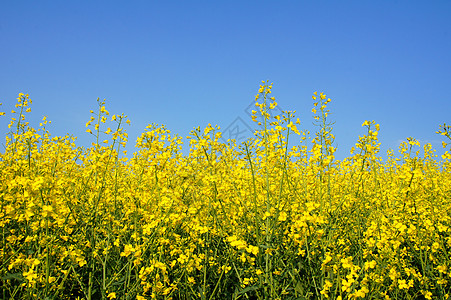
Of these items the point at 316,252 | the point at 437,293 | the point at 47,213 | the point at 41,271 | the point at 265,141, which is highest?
the point at 265,141

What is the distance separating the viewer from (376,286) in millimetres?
3055

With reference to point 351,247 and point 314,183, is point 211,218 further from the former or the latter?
point 351,247

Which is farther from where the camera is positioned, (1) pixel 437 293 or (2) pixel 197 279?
(1) pixel 437 293

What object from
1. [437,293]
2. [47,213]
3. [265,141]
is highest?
[265,141]

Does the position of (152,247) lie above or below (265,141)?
below

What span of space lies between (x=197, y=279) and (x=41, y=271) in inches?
56.3

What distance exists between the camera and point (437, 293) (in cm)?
342

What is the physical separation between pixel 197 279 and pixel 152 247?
0.66m

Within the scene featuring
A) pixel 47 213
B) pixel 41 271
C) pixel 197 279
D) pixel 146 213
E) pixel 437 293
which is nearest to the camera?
pixel 47 213

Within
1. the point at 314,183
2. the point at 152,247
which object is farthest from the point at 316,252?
the point at 152,247

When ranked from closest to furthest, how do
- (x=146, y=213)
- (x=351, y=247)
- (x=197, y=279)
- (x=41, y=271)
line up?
(x=41, y=271)
(x=146, y=213)
(x=197, y=279)
(x=351, y=247)

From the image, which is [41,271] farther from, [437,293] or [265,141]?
[437,293]

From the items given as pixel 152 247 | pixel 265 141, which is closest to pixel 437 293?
pixel 265 141

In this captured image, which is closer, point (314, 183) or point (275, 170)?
point (275, 170)
